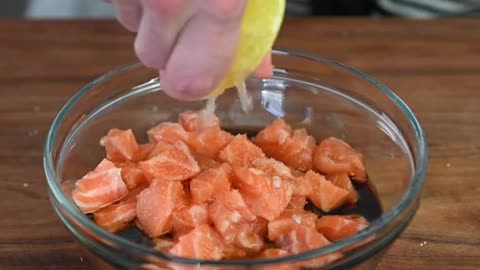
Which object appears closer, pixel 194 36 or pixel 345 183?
pixel 194 36

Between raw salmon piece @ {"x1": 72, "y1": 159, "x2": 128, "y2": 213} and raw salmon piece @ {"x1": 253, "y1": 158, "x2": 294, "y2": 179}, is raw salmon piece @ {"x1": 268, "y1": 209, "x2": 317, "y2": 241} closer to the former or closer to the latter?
raw salmon piece @ {"x1": 253, "y1": 158, "x2": 294, "y2": 179}

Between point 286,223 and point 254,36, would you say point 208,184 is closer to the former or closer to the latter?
point 286,223

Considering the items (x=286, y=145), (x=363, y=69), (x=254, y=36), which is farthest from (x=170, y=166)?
(x=363, y=69)

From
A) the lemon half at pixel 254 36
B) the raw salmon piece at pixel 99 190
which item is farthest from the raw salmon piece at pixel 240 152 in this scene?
the lemon half at pixel 254 36

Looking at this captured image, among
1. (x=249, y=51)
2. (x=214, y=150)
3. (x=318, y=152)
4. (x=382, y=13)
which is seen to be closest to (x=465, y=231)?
(x=318, y=152)

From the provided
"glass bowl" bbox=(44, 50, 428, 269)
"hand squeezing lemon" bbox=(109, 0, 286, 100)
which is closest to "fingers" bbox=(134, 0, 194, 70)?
"hand squeezing lemon" bbox=(109, 0, 286, 100)

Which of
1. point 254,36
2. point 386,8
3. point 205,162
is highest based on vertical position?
point 254,36

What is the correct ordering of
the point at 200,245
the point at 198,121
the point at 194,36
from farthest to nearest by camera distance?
the point at 198,121
the point at 200,245
the point at 194,36
